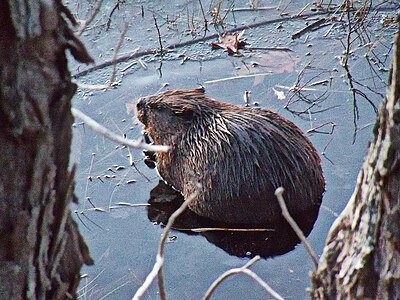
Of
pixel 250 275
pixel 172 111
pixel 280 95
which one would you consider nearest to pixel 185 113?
pixel 172 111

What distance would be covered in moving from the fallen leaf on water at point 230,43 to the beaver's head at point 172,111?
139cm

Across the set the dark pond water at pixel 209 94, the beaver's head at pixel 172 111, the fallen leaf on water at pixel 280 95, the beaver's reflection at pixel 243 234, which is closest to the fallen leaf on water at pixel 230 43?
the dark pond water at pixel 209 94

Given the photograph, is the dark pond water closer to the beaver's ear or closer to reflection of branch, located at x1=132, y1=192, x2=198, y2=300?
the beaver's ear

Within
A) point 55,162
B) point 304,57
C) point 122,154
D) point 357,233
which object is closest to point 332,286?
point 357,233

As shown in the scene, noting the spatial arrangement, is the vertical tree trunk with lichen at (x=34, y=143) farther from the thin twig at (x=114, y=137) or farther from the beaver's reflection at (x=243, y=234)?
the beaver's reflection at (x=243, y=234)

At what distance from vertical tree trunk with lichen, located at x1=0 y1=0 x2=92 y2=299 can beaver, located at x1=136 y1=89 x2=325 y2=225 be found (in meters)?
3.04

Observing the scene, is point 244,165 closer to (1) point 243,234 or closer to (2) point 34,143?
(1) point 243,234

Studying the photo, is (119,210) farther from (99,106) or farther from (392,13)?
(392,13)

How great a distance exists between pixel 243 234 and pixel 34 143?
10.9 feet

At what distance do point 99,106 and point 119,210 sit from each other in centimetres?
125

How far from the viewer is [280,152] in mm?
4746

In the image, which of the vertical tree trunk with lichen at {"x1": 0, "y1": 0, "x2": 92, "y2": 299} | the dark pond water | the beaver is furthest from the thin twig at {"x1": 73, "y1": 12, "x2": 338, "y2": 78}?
the vertical tree trunk with lichen at {"x1": 0, "y1": 0, "x2": 92, "y2": 299}

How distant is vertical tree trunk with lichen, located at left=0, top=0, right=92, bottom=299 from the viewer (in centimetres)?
146

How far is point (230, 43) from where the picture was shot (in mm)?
6676
